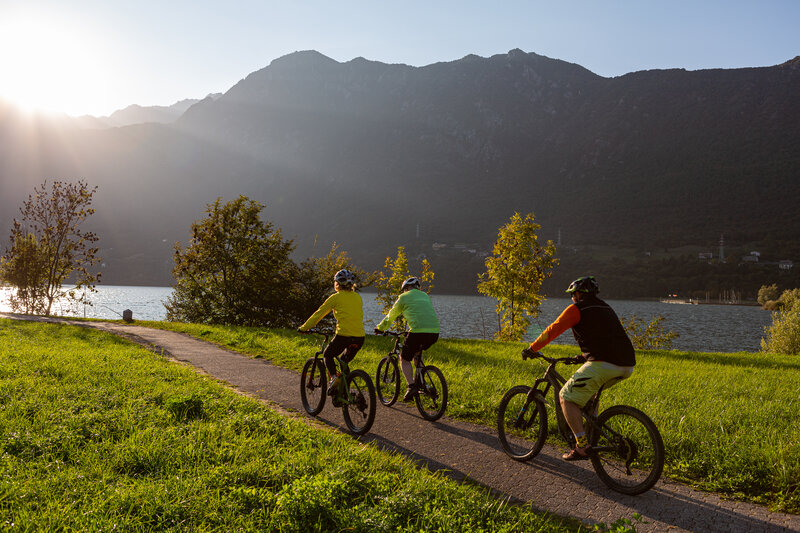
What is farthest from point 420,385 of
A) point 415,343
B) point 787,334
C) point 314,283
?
point 787,334

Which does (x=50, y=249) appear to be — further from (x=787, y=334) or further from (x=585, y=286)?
(x=787, y=334)

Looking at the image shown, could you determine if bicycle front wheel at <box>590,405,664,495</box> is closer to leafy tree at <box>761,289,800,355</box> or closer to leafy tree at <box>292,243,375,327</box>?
leafy tree at <box>292,243,375,327</box>

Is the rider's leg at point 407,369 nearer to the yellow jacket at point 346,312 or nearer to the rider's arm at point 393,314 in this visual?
the rider's arm at point 393,314

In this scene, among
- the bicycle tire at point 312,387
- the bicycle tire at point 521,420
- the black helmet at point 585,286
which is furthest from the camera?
the bicycle tire at point 312,387

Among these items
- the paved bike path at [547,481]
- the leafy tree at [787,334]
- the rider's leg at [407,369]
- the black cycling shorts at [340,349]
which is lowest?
the leafy tree at [787,334]

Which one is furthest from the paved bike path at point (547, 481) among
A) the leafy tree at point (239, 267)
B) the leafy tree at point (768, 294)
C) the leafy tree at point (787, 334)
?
the leafy tree at point (768, 294)

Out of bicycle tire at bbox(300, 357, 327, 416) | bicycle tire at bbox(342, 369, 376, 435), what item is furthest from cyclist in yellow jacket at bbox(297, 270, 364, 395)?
bicycle tire at bbox(300, 357, 327, 416)

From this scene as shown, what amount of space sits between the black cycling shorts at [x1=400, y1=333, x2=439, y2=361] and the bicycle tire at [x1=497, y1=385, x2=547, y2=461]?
1775mm

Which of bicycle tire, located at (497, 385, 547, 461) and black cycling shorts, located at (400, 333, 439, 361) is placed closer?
bicycle tire, located at (497, 385, 547, 461)

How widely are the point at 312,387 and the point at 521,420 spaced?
3576 mm

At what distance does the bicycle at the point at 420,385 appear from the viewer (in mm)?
7297

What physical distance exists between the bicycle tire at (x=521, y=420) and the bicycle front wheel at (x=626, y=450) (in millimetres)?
764

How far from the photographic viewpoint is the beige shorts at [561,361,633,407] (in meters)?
4.78

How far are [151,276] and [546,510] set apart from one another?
224 meters
